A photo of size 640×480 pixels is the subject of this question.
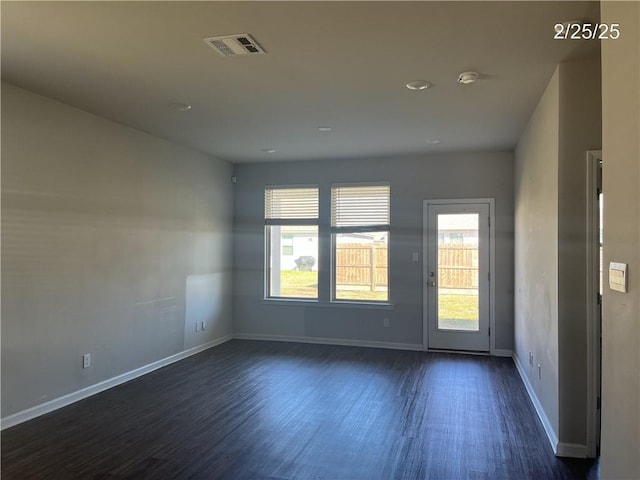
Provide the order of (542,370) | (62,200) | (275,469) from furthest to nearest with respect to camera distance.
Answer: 1. (62,200)
2. (542,370)
3. (275,469)

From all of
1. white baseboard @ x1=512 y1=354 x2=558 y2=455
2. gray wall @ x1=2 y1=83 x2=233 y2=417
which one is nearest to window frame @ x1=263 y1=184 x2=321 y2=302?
gray wall @ x1=2 y1=83 x2=233 y2=417

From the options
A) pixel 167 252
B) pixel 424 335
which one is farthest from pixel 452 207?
pixel 167 252

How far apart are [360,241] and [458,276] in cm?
146

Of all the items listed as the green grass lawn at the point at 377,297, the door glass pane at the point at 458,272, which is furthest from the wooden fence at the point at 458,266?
the green grass lawn at the point at 377,297

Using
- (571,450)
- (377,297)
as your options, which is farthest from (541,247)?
(377,297)

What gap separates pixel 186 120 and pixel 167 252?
172 centimetres

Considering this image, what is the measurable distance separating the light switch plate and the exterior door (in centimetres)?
414

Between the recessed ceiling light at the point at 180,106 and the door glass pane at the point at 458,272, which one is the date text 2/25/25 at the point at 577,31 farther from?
the door glass pane at the point at 458,272

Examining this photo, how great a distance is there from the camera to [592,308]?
2947 mm

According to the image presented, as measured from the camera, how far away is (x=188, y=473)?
8.98 ft

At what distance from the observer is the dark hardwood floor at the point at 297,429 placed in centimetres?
279

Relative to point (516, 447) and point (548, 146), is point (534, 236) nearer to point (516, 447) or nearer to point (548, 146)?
point (548, 146)

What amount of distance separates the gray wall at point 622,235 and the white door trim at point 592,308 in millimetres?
1230

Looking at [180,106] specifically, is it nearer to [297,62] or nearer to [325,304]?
[297,62]
